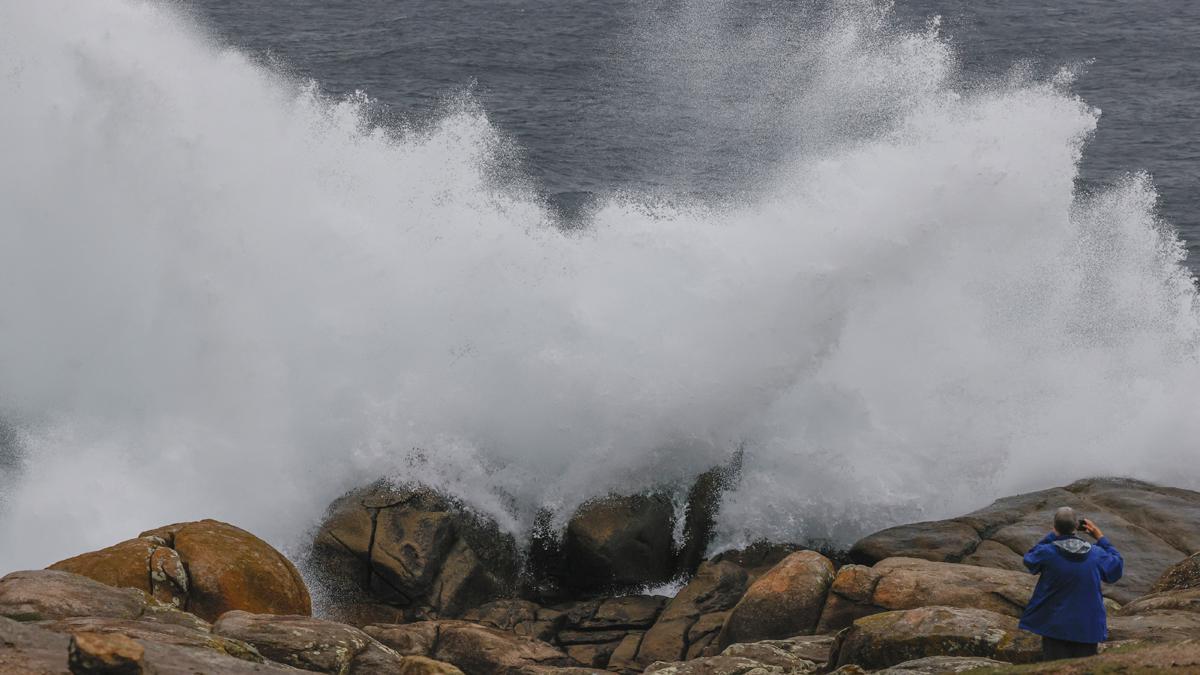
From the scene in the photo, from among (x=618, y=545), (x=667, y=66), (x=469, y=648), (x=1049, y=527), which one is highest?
(x=667, y=66)

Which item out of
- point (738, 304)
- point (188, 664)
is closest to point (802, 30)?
point (738, 304)

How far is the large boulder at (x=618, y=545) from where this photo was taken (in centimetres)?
1961

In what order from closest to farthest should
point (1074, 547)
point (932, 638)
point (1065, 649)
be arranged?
point (1074, 547) < point (1065, 649) < point (932, 638)

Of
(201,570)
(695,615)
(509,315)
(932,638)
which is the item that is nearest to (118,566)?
(201,570)

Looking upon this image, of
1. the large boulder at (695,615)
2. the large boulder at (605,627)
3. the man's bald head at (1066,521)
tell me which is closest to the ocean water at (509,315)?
the large boulder at (695,615)

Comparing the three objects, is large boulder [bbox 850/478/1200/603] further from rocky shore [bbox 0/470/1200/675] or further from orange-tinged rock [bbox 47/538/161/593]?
orange-tinged rock [bbox 47/538/161/593]

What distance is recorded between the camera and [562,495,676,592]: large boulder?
19609 mm

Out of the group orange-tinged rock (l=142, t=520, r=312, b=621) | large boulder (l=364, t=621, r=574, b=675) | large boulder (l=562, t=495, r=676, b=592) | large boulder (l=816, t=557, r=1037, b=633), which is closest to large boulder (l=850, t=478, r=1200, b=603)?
large boulder (l=816, t=557, r=1037, b=633)

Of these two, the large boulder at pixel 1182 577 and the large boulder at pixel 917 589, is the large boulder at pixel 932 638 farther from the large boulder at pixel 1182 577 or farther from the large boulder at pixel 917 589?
the large boulder at pixel 1182 577

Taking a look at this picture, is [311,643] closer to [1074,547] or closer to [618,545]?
[618,545]

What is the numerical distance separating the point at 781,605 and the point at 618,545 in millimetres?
3939

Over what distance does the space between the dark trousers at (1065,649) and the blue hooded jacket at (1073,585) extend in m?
0.12

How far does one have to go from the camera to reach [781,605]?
1644cm

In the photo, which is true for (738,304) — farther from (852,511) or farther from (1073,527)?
(1073,527)
